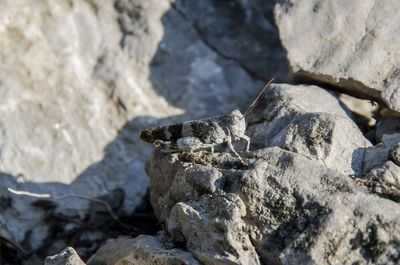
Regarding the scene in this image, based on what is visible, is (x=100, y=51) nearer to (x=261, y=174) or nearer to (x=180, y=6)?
(x=180, y=6)

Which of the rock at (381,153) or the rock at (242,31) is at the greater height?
the rock at (242,31)

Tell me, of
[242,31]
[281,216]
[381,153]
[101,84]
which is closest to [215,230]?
[281,216]

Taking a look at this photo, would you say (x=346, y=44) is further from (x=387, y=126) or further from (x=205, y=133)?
(x=205, y=133)

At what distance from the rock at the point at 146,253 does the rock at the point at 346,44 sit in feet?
4.86

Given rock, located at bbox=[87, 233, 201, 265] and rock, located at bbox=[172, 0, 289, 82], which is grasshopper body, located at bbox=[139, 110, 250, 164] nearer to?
rock, located at bbox=[87, 233, 201, 265]

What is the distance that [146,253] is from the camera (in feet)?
7.52

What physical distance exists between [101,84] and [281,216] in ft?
6.73

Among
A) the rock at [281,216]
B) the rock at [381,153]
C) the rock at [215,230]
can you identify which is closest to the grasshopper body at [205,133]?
the rock at [281,216]

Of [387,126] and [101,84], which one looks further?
[101,84]

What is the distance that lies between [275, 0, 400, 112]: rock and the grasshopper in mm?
Answer: 471

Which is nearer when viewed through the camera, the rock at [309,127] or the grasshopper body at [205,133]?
the rock at [309,127]

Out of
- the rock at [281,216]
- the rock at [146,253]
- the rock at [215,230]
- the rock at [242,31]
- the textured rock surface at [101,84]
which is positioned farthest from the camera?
the rock at [242,31]

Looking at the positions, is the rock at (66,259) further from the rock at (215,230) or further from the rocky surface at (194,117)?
the rock at (215,230)

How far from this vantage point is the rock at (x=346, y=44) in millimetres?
2754
